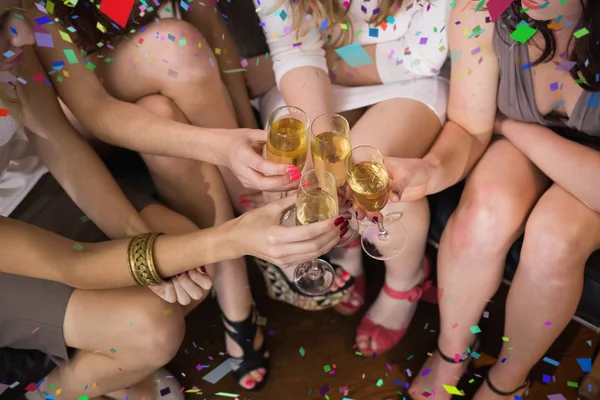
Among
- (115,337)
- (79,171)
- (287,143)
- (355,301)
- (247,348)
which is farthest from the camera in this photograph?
(355,301)

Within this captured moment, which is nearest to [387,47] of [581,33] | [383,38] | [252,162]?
[383,38]

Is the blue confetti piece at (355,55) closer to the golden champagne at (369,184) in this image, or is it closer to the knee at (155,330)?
the golden champagne at (369,184)

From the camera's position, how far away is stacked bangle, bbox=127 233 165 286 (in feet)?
3.99

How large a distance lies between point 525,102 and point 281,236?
729 mm

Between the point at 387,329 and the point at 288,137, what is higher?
the point at 288,137

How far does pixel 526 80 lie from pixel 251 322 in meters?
0.99

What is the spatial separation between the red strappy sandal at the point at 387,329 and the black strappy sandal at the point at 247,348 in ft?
1.03

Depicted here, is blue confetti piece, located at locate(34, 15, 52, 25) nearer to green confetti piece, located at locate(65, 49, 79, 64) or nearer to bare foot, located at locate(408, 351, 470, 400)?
green confetti piece, located at locate(65, 49, 79, 64)

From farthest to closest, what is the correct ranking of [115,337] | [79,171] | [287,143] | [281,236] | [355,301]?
[355,301]
[79,171]
[115,337]
[287,143]
[281,236]

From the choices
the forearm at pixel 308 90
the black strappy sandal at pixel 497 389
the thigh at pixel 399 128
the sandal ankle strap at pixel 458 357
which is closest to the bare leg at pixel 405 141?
the thigh at pixel 399 128

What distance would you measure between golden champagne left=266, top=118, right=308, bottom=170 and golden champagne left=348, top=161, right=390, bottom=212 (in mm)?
122

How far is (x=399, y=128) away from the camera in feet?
4.64

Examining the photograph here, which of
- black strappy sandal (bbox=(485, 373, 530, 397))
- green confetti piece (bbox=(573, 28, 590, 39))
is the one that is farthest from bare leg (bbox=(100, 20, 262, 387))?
green confetti piece (bbox=(573, 28, 590, 39))

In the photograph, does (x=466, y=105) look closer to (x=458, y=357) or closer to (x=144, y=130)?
(x=458, y=357)
